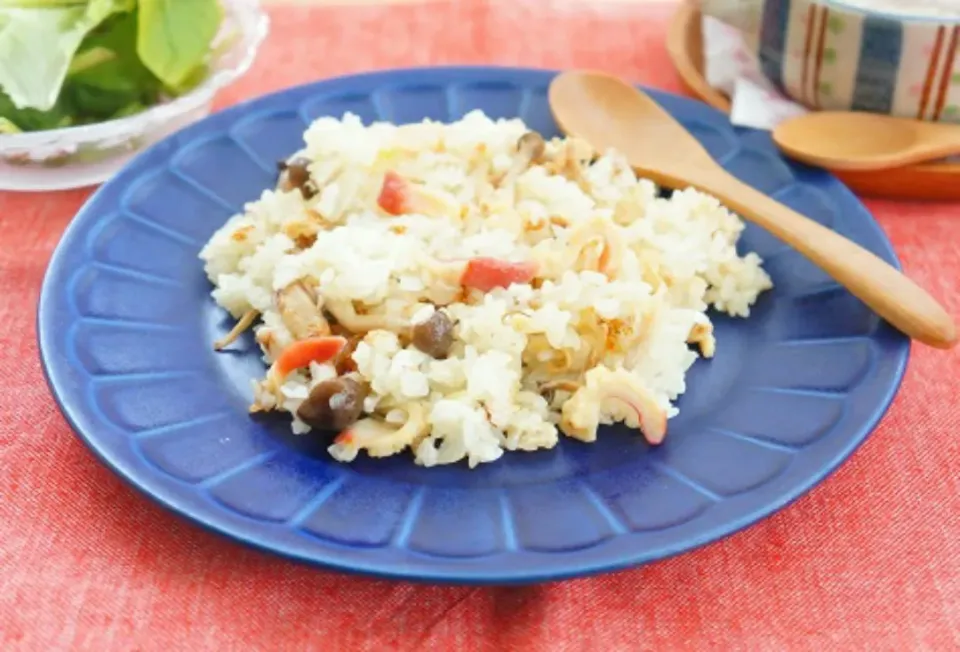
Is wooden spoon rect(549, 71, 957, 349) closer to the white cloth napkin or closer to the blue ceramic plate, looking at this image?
the blue ceramic plate

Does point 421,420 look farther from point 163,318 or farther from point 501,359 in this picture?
point 163,318

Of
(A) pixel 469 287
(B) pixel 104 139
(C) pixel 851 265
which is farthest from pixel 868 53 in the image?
(B) pixel 104 139

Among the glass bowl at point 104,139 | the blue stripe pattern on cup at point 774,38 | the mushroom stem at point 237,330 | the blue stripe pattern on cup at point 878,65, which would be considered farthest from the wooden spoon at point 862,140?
the glass bowl at point 104,139

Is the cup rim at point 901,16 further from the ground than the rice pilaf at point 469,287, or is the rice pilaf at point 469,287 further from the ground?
the cup rim at point 901,16

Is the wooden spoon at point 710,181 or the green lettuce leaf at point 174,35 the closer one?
the wooden spoon at point 710,181

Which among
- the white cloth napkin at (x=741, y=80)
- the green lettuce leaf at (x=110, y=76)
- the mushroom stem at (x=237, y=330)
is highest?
the green lettuce leaf at (x=110, y=76)

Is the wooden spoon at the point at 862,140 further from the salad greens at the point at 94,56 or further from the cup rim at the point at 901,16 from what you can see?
the salad greens at the point at 94,56

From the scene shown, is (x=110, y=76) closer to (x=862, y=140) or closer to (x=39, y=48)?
(x=39, y=48)
